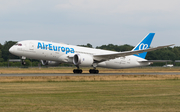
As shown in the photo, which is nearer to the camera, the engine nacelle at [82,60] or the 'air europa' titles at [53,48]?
the 'air europa' titles at [53,48]

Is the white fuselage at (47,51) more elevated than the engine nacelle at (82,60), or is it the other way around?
the white fuselage at (47,51)

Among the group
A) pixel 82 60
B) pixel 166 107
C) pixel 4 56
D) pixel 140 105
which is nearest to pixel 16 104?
pixel 140 105

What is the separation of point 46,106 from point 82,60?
28.2 metres

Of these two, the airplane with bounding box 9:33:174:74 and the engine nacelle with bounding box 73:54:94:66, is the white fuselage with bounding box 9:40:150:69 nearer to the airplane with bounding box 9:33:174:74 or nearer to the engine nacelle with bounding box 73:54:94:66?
the airplane with bounding box 9:33:174:74

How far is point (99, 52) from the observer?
45219mm

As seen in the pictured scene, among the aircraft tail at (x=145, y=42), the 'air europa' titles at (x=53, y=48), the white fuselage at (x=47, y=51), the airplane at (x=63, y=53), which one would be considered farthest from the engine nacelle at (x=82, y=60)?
the aircraft tail at (x=145, y=42)

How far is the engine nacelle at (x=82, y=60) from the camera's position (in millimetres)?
39750

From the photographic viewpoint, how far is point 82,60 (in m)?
40.0

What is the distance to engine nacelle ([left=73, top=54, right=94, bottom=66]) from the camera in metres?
39.8

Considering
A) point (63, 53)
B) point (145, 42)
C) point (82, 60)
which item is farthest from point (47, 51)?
point (145, 42)

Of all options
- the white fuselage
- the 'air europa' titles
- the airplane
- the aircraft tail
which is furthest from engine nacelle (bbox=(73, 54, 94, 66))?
the aircraft tail

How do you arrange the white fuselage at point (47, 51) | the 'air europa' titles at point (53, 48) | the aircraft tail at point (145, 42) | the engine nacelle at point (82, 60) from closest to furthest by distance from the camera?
the white fuselage at point (47, 51) < the 'air europa' titles at point (53, 48) < the engine nacelle at point (82, 60) < the aircraft tail at point (145, 42)

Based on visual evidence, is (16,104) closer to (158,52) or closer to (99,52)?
(99,52)

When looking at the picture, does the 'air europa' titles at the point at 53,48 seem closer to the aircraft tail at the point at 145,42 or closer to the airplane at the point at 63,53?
the airplane at the point at 63,53
